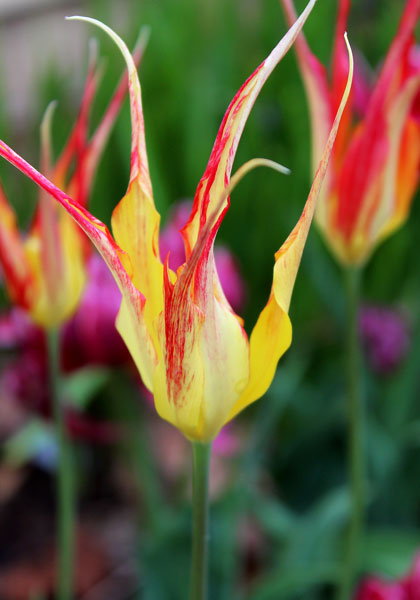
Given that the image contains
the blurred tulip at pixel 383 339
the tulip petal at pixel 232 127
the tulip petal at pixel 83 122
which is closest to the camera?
the tulip petal at pixel 232 127

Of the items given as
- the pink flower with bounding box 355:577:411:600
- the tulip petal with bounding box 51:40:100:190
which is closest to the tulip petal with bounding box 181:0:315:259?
the tulip petal with bounding box 51:40:100:190

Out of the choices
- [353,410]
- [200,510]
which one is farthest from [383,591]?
[200,510]

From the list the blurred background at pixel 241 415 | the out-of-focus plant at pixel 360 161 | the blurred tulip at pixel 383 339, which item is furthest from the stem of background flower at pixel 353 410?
the blurred tulip at pixel 383 339

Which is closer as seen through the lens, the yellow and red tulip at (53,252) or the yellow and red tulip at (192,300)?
the yellow and red tulip at (192,300)

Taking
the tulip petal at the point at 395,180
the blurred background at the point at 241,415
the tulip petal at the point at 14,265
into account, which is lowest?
the blurred background at the point at 241,415

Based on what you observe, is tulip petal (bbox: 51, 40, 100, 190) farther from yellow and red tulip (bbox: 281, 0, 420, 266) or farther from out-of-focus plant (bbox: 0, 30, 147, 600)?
yellow and red tulip (bbox: 281, 0, 420, 266)

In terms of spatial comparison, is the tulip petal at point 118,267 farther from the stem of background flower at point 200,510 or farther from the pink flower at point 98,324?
the pink flower at point 98,324

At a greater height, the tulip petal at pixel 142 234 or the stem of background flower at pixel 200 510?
the tulip petal at pixel 142 234
